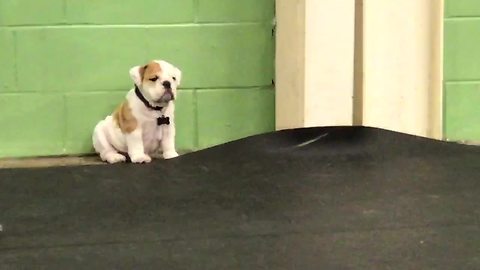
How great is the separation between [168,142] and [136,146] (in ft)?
0.30

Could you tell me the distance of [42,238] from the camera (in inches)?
55.2

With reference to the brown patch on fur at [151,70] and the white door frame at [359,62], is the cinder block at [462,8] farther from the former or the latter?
the brown patch on fur at [151,70]

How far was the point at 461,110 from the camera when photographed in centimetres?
237

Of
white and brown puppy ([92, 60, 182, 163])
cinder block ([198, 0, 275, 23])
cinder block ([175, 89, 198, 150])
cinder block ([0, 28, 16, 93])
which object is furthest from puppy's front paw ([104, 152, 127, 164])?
cinder block ([198, 0, 275, 23])

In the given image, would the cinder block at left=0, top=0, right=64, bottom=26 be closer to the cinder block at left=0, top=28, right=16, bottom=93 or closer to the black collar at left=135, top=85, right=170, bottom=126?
the cinder block at left=0, top=28, right=16, bottom=93

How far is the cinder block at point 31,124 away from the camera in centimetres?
223

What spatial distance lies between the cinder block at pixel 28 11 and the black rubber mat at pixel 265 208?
0.42m

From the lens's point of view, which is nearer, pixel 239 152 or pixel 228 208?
pixel 228 208

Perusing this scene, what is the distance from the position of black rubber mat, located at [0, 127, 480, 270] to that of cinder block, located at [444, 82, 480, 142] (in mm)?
209

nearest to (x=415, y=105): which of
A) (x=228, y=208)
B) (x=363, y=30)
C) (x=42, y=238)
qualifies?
(x=363, y=30)

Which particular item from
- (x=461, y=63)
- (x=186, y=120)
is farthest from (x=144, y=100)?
(x=461, y=63)

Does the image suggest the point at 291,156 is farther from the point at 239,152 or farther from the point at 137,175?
the point at 137,175

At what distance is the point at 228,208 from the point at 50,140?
0.83 metres

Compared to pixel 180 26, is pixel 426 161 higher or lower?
lower
